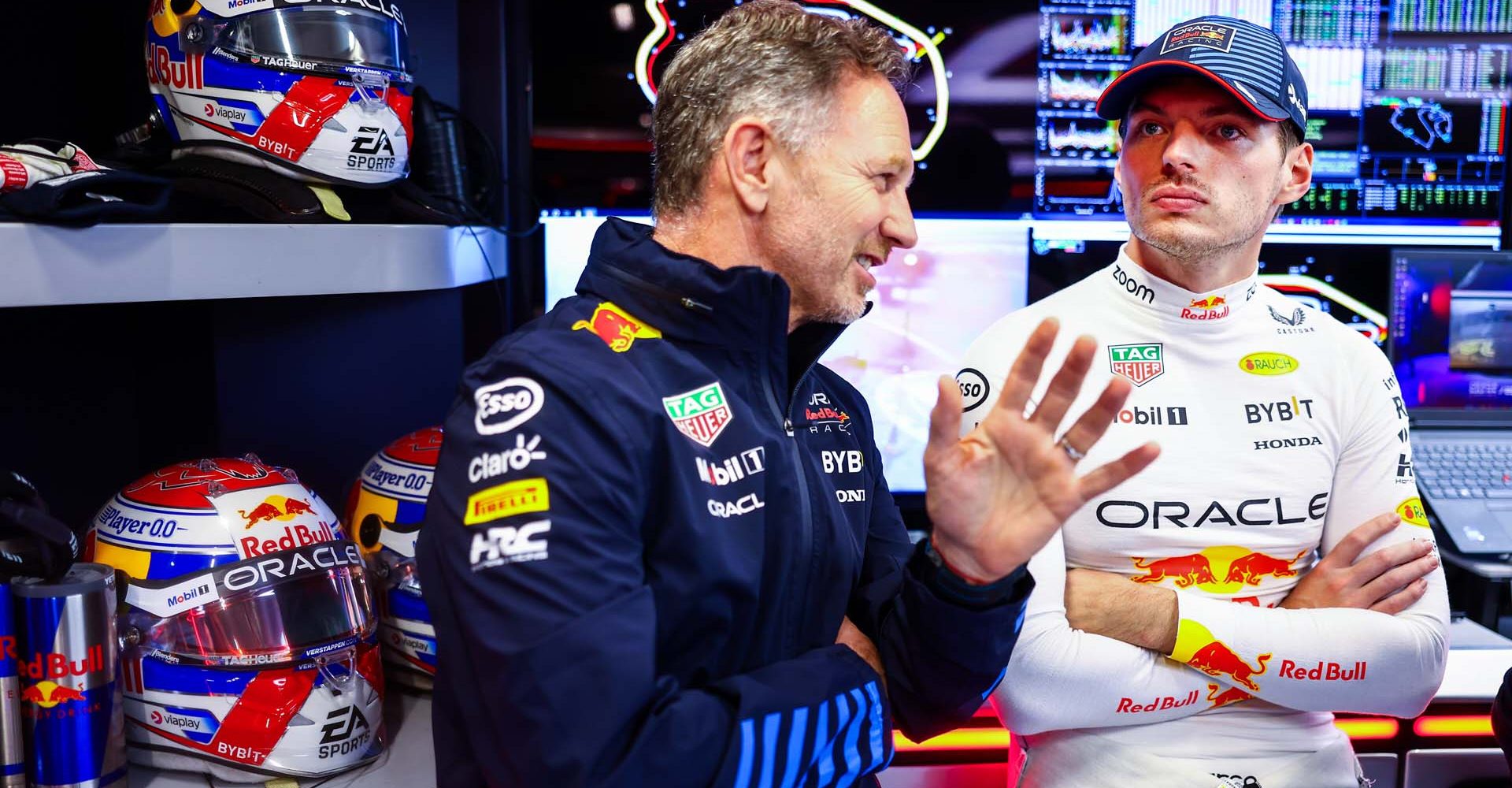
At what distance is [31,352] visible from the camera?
1590 mm

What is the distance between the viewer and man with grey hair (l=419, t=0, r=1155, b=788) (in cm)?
94

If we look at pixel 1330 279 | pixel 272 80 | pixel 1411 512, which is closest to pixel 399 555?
pixel 272 80

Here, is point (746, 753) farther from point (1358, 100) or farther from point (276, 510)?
point (1358, 100)

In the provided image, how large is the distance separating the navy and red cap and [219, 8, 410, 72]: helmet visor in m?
0.96

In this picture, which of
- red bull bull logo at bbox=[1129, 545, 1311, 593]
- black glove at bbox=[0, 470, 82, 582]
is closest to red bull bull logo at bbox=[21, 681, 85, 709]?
black glove at bbox=[0, 470, 82, 582]

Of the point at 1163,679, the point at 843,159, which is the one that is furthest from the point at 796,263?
the point at 1163,679

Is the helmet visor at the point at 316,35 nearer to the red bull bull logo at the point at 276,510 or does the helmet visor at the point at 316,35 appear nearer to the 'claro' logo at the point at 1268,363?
the red bull bull logo at the point at 276,510

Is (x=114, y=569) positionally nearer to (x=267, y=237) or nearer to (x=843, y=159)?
(x=267, y=237)

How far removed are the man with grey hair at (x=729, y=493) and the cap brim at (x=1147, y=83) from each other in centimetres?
46

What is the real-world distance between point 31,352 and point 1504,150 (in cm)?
268

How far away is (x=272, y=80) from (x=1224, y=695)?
1390 mm

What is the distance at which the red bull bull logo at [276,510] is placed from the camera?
140 centimetres

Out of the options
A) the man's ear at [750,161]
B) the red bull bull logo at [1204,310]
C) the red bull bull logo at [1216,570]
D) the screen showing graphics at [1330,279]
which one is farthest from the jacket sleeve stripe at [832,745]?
the screen showing graphics at [1330,279]

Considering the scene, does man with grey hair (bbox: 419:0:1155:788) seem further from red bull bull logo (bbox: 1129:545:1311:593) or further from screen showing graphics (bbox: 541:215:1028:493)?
screen showing graphics (bbox: 541:215:1028:493)
